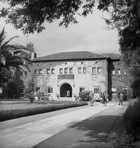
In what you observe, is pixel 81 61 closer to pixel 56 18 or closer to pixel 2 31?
pixel 2 31

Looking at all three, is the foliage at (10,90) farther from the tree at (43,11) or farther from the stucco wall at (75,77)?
the tree at (43,11)

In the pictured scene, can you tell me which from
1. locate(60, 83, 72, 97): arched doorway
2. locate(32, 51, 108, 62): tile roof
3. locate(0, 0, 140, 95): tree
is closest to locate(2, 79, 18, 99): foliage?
locate(32, 51, 108, 62): tile roof

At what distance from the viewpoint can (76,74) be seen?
147 ft

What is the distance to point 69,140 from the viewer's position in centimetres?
675

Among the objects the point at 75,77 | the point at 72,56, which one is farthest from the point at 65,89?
the point at 72,56

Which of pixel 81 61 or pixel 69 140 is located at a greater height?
pixel 81 61

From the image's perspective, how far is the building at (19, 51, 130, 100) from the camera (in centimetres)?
4288

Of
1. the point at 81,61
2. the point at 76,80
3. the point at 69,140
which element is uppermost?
the point at 81,61

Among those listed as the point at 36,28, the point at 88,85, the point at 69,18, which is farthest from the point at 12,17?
the point at 88,85

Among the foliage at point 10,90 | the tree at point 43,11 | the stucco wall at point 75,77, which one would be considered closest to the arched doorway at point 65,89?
the stucco wall at point 75,77

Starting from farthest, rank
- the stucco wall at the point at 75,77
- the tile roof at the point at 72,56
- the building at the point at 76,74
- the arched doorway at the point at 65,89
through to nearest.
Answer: the arched doorway at the point at 65,89 → the tile roof at the point at 72,56 → the stucco wall at the point at 75,77 → the building at the point at 76,74

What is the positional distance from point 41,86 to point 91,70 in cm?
1211

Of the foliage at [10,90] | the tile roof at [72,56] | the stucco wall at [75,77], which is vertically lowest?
the foliage at [10,90]

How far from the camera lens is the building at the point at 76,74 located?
42.9m
